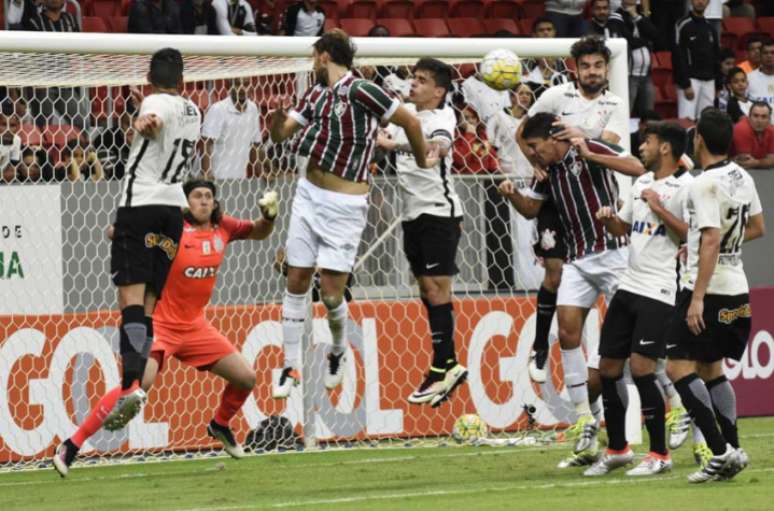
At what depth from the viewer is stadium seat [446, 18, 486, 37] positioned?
1858 centimetres

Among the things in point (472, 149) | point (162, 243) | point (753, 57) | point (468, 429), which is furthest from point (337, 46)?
point (753, 57)

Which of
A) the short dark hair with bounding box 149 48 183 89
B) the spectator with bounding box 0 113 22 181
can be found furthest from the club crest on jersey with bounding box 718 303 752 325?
the spectator with bounding box 0 113 22 181

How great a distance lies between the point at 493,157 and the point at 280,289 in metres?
1.99

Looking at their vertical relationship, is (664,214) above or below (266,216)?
below

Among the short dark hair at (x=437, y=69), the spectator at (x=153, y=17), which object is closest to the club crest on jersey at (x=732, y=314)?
the short dark hair at (x=437, y=69)

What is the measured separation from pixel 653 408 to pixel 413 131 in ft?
7.02

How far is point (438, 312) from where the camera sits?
11.2 meters

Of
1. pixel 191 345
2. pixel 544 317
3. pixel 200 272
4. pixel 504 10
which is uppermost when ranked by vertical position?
pixel 504 10

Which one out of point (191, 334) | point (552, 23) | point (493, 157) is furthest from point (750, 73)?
point (191, 334)

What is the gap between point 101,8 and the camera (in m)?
16.8

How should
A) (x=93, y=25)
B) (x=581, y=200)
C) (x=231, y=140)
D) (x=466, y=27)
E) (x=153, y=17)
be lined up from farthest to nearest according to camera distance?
(x=466, y=27) < (x=93, y=25) < (x=153, y=17) < (x=231, y=140) < (x=581, y=200)

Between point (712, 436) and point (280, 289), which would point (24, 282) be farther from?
point (712, 436)

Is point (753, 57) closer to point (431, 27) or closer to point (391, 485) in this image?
point (431, 27)

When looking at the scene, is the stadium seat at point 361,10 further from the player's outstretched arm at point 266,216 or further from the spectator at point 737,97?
the player's outstretched arm at point 266,216
